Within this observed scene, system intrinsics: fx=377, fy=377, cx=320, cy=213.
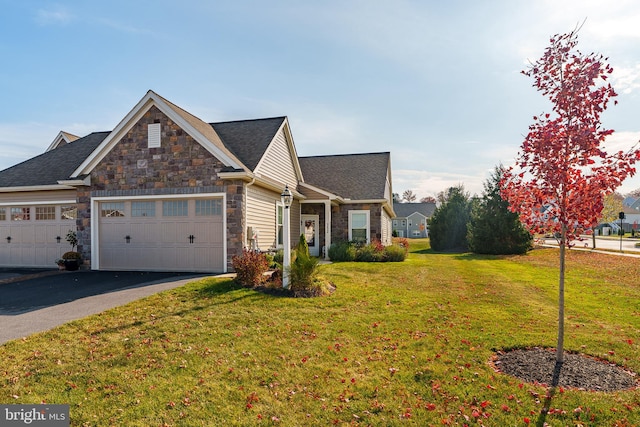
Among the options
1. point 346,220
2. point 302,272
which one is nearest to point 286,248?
point 302,272

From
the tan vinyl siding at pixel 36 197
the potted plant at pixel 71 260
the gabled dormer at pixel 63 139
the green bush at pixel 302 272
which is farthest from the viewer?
the gabled dormer at pixel 63 139

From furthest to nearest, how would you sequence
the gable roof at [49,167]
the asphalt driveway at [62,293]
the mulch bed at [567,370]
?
the gable roof at [49,167]
the asphalt driveway at [62,293]
the mulch bed at [567,370]

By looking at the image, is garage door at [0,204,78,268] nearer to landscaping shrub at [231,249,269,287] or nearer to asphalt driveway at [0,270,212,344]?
asphalt driveway at [0,270,212,344]

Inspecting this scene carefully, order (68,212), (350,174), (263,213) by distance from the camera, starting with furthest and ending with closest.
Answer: (350,174) → (68,212) → (263,213)

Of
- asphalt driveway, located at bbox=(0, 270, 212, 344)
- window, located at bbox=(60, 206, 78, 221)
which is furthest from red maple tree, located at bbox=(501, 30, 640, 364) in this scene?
window, located at bbox=(60, 206, 78, 221)

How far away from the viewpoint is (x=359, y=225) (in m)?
19.8

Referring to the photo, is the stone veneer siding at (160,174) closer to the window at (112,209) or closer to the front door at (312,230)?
the window at (112,209)

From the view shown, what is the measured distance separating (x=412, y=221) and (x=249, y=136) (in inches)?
1952

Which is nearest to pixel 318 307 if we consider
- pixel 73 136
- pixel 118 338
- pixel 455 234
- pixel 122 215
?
pixel 118 338

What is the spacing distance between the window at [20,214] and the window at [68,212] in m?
1.52

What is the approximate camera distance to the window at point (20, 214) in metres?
15.2

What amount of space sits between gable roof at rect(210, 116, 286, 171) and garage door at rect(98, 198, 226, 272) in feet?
7.79

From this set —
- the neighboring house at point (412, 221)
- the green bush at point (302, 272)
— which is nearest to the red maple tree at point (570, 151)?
the green bush at point (302, 272)

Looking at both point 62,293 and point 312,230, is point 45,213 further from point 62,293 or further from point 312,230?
point 312,230
